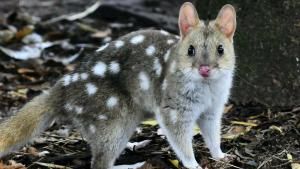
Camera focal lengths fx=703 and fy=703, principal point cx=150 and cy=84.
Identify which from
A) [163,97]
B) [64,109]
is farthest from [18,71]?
[163,97]

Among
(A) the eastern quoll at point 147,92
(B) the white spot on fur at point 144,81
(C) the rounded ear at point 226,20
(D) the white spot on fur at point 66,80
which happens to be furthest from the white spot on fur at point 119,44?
(C) the rounded ear at point 226,20

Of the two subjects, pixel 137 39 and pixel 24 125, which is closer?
pixel 24 125

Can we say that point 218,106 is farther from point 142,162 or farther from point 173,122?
point 142,162

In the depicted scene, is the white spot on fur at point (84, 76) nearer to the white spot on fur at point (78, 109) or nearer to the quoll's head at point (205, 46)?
the white spot on fur at point (78, 109)

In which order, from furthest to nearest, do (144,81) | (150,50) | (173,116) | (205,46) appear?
(150,50) < (144,81) < (173,116) < (205,46)

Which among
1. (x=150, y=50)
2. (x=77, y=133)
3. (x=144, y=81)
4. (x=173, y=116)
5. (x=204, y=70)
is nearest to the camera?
(x=204, y=70)

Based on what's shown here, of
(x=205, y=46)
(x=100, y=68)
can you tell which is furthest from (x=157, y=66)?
(x=205, y=46)

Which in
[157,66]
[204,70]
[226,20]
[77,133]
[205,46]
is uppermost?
[226,20]

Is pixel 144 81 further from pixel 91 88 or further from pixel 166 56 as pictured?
pixel 91 88
